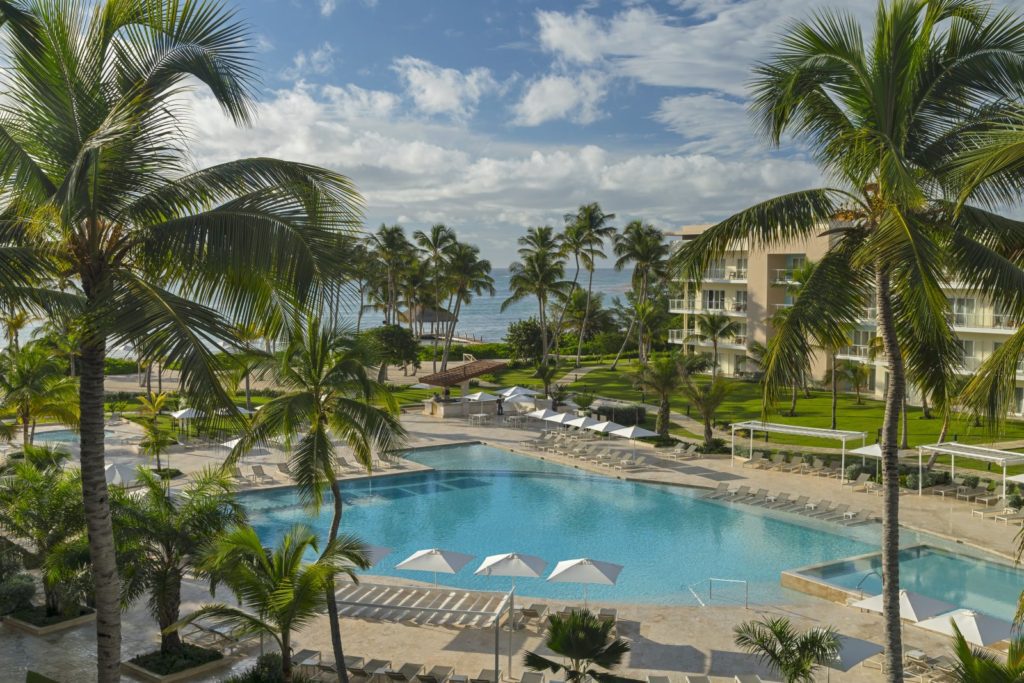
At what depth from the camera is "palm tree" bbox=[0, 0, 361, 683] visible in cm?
793

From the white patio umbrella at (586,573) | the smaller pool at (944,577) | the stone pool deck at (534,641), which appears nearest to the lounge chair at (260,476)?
the stone pool deck at (534,641)

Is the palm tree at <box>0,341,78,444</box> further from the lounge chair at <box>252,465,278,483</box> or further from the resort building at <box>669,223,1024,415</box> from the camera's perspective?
the resort building at <box>669,223,1024,415</box>

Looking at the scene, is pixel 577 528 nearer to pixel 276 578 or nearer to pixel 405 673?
pixel 405 673

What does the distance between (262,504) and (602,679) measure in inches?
738

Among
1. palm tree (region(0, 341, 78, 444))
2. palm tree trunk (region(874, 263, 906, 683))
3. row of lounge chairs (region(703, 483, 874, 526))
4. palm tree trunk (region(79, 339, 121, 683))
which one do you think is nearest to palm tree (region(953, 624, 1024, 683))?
palm tree trunk (region(874, 263, 906, 683))

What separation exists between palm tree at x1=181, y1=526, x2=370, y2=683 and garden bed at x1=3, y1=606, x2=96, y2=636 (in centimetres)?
545

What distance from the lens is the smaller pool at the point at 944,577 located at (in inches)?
773

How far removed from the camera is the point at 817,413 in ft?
137

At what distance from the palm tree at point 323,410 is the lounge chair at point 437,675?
1832mm

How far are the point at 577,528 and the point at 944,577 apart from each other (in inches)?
389

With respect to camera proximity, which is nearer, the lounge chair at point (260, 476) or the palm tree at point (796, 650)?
the palm tree at point (796, 650)

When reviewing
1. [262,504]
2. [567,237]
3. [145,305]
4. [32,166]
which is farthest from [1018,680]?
[567,237]

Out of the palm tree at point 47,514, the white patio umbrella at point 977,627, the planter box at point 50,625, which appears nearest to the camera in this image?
the white patio umbrella at point 977,627

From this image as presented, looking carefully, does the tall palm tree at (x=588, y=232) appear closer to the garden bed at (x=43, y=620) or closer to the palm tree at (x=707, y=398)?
the palm tree at (x=707, y=398)
